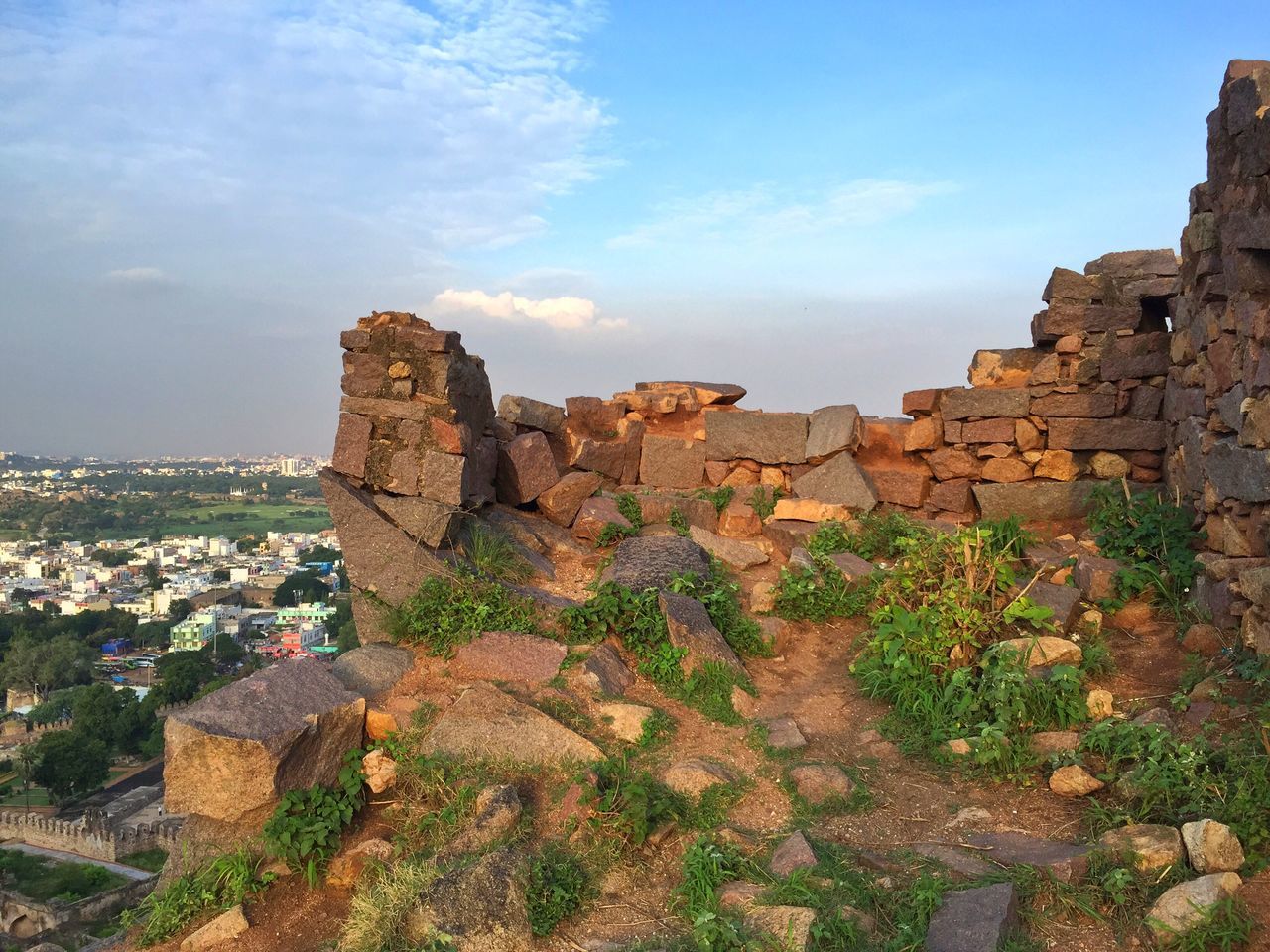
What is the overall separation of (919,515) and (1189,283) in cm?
339

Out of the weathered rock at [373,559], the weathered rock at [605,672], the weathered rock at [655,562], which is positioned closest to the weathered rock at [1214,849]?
the weathered rock at [605,672]

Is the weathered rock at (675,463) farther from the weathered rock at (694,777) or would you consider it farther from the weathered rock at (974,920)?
the weathered rock at (974,920)

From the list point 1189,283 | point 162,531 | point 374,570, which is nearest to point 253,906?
point 374,570

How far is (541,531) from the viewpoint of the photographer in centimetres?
870

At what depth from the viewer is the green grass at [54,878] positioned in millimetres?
21547

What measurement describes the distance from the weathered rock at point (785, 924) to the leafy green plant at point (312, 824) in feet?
7.65

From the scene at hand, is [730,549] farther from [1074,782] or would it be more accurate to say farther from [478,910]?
[478,910]

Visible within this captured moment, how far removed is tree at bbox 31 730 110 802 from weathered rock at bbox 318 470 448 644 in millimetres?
27121

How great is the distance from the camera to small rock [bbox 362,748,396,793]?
4.97m

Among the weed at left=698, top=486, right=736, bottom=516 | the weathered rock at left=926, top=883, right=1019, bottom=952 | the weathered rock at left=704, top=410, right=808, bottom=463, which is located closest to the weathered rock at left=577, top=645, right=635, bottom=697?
the weathered rock at left=926, top=883, right=1019, bottom=952

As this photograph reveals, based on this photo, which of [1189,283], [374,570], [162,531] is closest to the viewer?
[374,570]

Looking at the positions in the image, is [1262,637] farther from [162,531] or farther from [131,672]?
[162,531]

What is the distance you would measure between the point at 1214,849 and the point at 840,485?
601 cm

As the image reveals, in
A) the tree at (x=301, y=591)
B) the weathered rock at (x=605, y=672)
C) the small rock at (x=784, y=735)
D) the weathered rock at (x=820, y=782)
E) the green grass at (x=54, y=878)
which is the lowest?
the green grass at (x=54, y=878)
